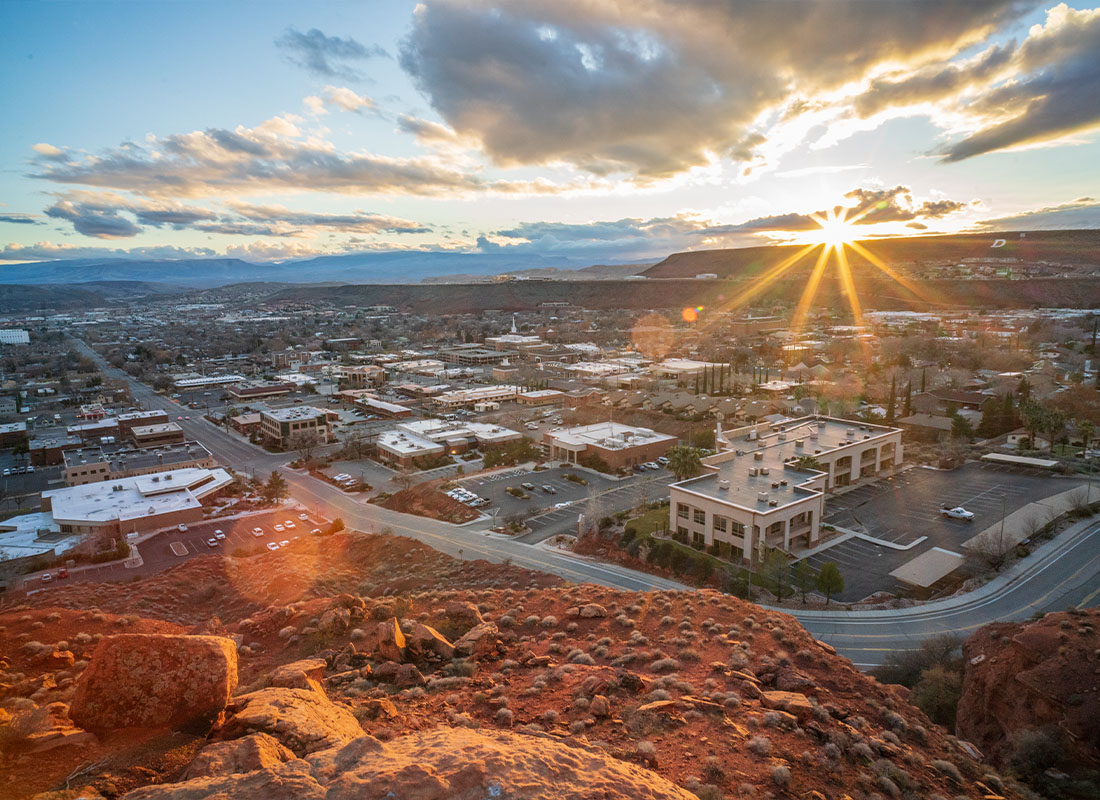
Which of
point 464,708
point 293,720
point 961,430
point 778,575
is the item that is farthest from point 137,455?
point 961,430

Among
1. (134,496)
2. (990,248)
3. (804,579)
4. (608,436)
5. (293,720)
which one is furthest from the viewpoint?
(990,248)

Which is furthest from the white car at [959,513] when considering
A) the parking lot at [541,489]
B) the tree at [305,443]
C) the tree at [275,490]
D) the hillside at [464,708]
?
the tree at [305,443]

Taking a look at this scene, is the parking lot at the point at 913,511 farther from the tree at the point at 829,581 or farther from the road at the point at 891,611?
the road at the point at 891,611

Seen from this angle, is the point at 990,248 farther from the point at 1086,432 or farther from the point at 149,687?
the point at 149,687

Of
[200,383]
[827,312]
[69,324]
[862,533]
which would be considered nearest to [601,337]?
[827,312]

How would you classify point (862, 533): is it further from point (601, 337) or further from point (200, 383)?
point (601, 337)

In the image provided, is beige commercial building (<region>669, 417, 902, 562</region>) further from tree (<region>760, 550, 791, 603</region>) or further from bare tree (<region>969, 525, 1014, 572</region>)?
bare tree (<region>969, 525, 1014, 572</region>)
